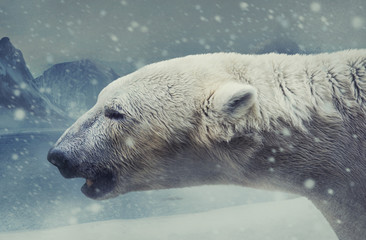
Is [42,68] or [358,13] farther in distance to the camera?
[42,68]

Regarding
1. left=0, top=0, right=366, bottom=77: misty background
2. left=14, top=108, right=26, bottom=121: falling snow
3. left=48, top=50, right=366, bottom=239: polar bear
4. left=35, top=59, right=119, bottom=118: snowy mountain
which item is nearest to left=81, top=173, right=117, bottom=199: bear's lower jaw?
left=48, top=50, right=366, bottom=239: polar bear

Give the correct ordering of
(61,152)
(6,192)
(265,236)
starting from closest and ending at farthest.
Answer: (61,152) < (265,236) < (6,192)

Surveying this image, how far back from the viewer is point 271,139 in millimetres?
1064

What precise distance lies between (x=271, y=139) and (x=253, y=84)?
0.20m

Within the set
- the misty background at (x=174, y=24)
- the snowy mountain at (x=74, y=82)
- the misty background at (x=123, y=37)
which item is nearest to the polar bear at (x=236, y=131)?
the misty background at (x=123, y=37)

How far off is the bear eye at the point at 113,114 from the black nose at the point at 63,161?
0.68ft

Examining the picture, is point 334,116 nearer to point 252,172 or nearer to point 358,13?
point 252,172

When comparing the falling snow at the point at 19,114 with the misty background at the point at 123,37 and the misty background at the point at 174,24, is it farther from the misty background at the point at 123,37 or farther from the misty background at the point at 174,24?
the misty background at the point at 174,24

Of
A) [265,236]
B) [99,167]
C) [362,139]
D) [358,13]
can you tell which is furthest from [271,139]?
[358,13]

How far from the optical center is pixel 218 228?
3281 millimetres

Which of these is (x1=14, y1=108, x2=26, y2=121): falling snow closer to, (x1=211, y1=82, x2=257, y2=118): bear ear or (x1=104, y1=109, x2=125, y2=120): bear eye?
(x1=104, y1=109, x2=125, y2=120): bear eye

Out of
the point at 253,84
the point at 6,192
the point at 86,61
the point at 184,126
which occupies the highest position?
the point at 253,84

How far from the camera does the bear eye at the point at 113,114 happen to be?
48.5 inches

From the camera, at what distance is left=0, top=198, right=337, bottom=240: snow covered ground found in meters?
2.98
